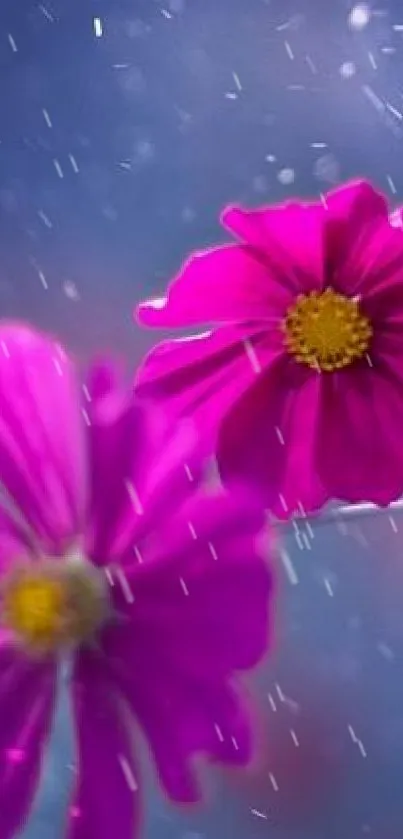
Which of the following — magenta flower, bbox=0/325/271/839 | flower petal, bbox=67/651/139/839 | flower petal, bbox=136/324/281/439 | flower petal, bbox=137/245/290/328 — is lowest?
flower petal, bbox=67/651/139/839

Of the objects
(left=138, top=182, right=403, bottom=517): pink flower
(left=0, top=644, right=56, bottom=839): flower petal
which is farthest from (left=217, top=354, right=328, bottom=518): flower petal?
(left=0, top=644, right=56, bottom=839): flower petal

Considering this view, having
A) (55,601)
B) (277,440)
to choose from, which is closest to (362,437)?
(277,440)

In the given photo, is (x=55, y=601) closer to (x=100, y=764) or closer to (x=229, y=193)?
(x=100, y=764)

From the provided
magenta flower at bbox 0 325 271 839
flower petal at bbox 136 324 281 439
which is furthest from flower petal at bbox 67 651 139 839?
flower petal at bbox 136 324 281 439

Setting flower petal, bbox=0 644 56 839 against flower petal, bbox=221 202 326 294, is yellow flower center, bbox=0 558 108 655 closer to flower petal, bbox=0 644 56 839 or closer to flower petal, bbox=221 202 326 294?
flower petal, bbox=0 644 56 839

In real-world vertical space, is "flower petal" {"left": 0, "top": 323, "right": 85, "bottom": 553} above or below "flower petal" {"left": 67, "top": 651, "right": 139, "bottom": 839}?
above
